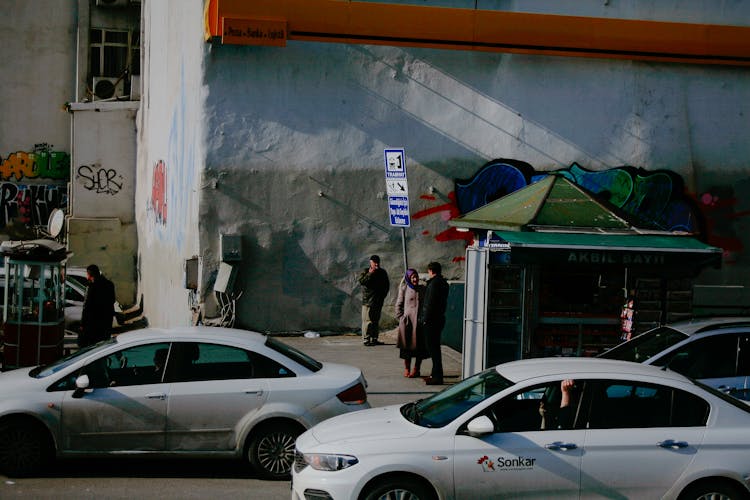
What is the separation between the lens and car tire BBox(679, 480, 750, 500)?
7.30 m

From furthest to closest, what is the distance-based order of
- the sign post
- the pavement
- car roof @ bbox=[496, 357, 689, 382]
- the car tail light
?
the sign post, the pavement, the car tail light, car roof @ bbox=[496, 357, 689, 382]

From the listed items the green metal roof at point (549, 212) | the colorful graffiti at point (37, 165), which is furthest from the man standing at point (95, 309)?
the colorful graffiti at point (37, 165)

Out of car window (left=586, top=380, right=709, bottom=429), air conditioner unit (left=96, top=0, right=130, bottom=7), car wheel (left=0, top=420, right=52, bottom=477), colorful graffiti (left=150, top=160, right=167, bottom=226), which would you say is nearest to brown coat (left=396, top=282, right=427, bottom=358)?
car wheel (left=0, top=420, right=52, bottom=477)

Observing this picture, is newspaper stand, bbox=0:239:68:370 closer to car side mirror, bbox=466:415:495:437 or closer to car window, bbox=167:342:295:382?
car window, bbox=167:342:295:382

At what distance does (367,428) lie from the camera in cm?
764

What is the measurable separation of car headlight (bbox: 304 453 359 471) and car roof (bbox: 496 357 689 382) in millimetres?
1405

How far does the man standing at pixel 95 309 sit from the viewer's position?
1416 cm

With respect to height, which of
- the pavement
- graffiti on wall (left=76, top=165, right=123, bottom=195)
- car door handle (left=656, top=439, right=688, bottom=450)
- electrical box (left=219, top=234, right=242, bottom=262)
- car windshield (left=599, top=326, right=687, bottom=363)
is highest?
graffiti on wall (left=76, top=165, right=123, bottom=195)

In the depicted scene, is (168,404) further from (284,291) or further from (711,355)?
(284,291)

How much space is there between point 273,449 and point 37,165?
25969mm

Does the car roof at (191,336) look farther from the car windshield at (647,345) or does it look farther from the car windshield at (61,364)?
the car windshield at (647,345)

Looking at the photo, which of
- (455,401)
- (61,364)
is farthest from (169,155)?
(455,401)

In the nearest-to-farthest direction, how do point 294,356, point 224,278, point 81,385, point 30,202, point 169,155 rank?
point 81,385 → point 294,356 → point 224,278 → point 169,155 → point 30,202

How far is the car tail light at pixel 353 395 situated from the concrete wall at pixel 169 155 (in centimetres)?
924
